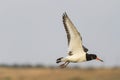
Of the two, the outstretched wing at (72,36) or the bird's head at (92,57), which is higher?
the outstretched wing at (72,36)

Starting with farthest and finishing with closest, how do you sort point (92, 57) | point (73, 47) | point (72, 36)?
point (92, 57)
point (73, 47)
point (72, 36)

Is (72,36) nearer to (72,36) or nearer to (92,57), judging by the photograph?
(72,36)

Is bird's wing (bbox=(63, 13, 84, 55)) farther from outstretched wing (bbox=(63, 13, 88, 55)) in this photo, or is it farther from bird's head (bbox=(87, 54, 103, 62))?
bird's head (bbox=(87, 54, 103, 62))

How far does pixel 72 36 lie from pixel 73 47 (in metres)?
0.97

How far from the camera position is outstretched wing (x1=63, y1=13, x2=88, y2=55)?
3098cm

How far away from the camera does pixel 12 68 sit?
79750 mm

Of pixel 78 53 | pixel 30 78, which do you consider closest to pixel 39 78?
pixel 30 78

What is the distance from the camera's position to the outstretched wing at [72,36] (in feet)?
102

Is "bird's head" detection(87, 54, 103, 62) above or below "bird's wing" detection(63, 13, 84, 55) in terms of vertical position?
below

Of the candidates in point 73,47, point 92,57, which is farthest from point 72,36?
point 92,57

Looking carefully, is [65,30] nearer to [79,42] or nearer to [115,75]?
[79,42]

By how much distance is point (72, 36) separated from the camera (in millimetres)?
31766

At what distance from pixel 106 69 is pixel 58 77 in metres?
6.37

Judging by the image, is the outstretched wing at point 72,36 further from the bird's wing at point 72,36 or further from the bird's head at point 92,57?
the bird's head at point 92,57
